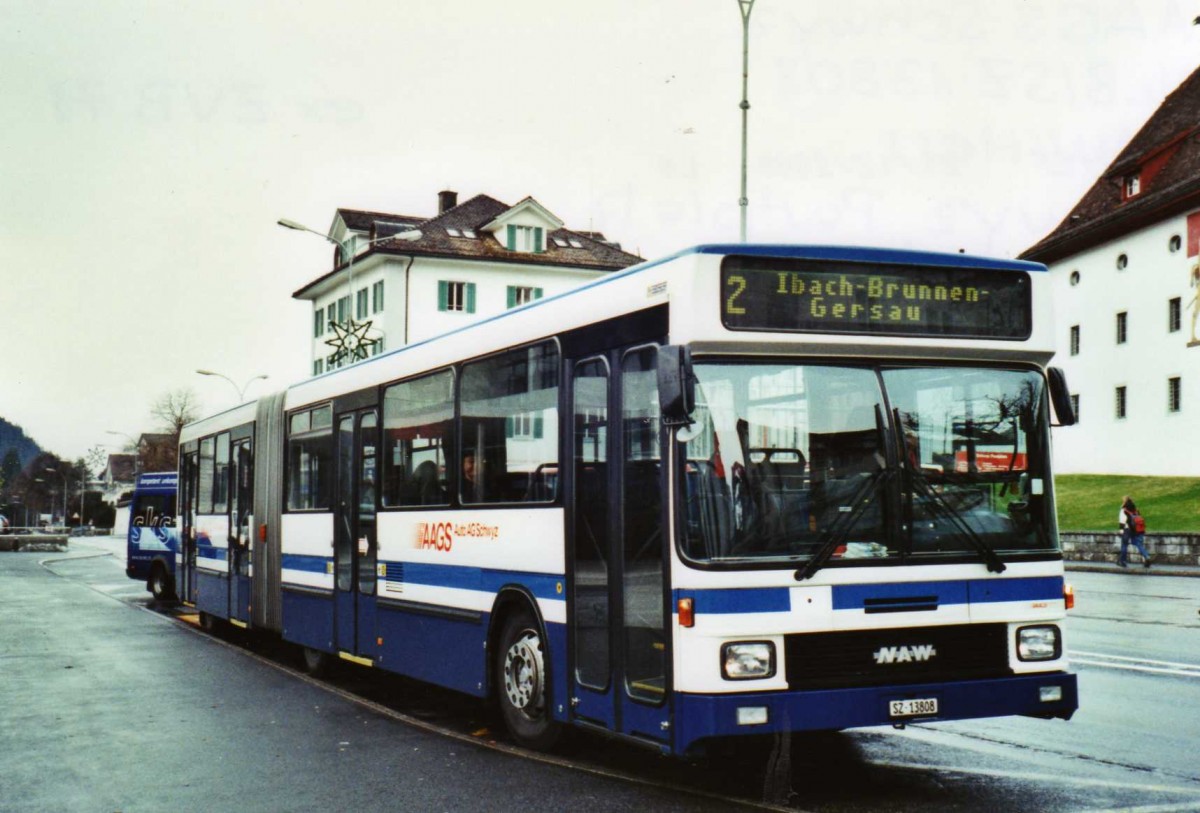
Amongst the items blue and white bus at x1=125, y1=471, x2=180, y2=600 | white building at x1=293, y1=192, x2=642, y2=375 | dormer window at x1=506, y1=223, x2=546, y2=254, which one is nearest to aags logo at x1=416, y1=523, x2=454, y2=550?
blue and white bus at x1=125, y1=471, x2=180, y2=600

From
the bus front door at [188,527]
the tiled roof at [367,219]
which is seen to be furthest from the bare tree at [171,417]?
the bus front door at [188,527]

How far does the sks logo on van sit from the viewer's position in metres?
10.1

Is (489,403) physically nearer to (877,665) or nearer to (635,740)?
(635,740)

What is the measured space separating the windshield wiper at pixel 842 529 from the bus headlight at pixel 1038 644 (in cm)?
119

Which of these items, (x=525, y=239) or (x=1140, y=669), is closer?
(x=1140, y=669)

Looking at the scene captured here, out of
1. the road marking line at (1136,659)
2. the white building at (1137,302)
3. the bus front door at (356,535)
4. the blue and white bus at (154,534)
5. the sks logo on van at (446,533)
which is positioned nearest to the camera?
the sks logo on van at (446,533)

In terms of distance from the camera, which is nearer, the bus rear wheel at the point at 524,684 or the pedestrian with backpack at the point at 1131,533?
the bus rear wheel at the point at 524,684

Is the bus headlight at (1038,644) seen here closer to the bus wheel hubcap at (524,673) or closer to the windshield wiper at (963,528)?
the windshield wiper at (963,528)

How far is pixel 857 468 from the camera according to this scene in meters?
7.52

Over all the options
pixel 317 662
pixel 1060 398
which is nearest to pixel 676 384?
pixel 1060 398

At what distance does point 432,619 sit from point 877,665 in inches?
179

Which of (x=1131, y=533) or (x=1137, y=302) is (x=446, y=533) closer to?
(x=1131, y=533)

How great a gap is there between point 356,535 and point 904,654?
6608 millimetres

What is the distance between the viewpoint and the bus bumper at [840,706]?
7262 millimetres
